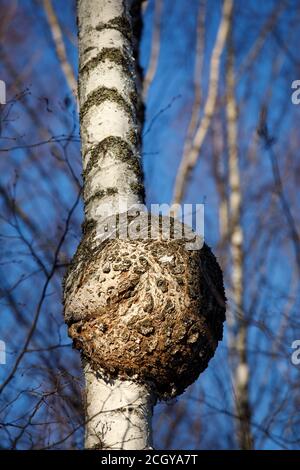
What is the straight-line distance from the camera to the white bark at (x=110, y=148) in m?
1.89

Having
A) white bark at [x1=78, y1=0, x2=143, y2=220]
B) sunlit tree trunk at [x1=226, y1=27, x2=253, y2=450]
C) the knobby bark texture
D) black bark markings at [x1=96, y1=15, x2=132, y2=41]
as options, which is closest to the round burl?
the knobby bark texture

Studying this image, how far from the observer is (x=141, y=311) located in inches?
81.4

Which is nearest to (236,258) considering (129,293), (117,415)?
(129,293)

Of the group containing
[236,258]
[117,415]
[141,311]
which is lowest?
[117,415]

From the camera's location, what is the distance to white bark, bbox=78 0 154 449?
189cm

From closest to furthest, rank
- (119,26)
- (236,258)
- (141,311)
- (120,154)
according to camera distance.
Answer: (141,311) → (120,154) → (119,26) → (236,258)

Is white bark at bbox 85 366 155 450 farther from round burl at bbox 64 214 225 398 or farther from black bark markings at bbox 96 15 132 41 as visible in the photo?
black bark markings at bbox 96 15 132 41

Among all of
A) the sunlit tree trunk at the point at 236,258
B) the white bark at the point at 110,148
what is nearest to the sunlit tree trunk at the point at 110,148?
the white bark at the point at 110,148

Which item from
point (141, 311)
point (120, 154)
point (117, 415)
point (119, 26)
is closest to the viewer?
point (117, 415)

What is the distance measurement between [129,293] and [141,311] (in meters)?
0.06

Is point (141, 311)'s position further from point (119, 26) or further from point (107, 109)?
point (119, 26)
